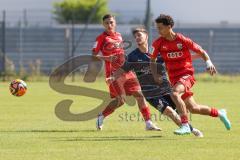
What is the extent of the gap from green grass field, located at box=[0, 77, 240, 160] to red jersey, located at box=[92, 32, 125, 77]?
1091 mm

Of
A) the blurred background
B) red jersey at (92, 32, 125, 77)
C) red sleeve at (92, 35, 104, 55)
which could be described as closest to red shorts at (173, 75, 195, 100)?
red jersey at (92, 32, 125, 77)

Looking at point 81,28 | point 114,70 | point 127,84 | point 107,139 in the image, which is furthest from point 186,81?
point 81,28

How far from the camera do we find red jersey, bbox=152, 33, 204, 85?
40.3ft

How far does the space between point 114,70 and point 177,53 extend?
6.81 feet

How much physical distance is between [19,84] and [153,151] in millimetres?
6908

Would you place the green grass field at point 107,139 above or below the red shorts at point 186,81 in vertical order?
below

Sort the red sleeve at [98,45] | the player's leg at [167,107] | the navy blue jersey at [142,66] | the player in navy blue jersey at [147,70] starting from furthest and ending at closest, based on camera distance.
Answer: the red sleeve at [98,45] → the navy blue jersey at [142,66] → the player in navy blue jersey at [147,70] → the player's leg at [167,107]

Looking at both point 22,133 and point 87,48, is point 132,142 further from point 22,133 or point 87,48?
point 87,48

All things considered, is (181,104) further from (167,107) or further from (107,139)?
(107,139)

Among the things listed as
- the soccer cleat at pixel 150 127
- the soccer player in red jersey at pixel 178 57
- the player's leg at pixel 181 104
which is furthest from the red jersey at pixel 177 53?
the soccer cleat at pixel 150 127

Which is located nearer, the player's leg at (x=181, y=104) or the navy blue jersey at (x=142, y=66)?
the player's leg at (x=181, y=104)

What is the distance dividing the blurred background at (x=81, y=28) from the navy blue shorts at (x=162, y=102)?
20552 mm

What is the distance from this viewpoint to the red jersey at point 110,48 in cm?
1427

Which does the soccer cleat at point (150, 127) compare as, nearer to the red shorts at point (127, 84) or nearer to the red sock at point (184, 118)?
the red shorts at point (127, 84)
